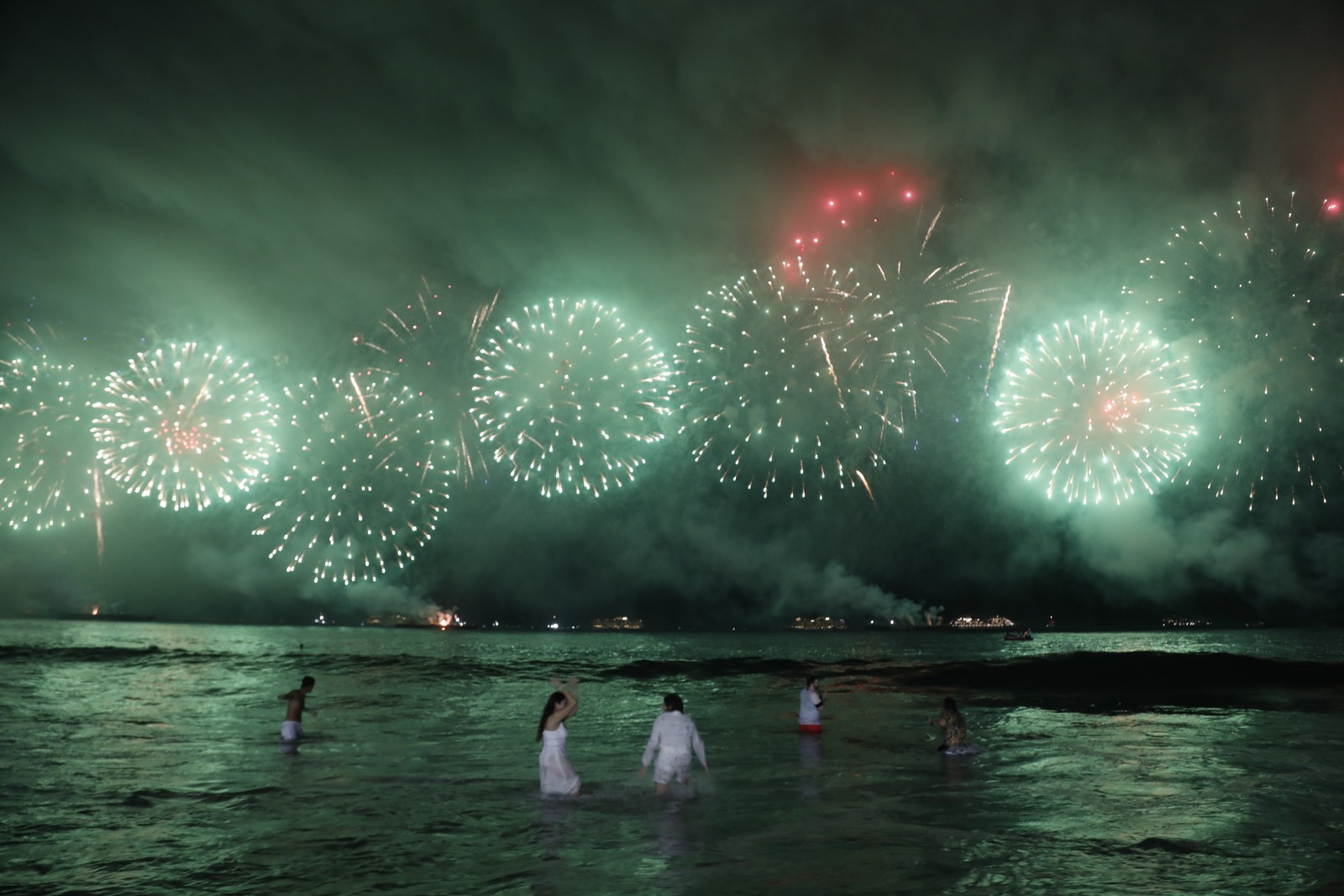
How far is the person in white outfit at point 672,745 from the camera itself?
14.2 m

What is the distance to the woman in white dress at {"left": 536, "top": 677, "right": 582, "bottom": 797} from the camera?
44.8 ft

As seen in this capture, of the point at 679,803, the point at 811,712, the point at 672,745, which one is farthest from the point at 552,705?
the point at 811,712

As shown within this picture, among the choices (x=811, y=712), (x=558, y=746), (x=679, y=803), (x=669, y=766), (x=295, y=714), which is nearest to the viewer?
(x=679, y=803)

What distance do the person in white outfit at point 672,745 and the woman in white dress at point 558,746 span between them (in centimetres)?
116

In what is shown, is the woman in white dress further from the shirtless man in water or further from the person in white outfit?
the shirtless man in water

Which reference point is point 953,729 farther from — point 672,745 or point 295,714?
point 295,714

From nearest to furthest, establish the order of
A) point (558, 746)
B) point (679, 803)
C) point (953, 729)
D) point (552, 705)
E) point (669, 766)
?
1. point (552, 705)
2. point (679, 803)
3. point (558, 746)
4. point (669, 766)
5. point (953, 729)

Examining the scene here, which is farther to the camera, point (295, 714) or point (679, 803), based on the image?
point (295, 714)

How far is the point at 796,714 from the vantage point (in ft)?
96.3

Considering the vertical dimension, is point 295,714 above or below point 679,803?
above

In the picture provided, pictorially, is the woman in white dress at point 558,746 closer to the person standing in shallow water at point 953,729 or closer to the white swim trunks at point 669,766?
the white swim trunks at point 669,766

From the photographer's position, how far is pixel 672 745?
46.6 ft

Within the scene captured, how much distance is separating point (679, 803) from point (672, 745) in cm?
84

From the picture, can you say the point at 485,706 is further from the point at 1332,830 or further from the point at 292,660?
the point at 292,660
